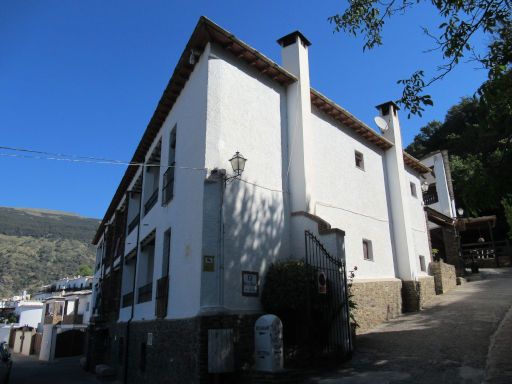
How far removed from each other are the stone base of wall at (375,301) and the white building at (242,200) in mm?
66

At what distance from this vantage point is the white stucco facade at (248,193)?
9.61m

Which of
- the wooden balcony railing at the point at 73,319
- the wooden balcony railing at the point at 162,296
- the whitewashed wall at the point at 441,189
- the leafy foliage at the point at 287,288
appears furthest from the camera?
the wooden balcony railing at the point at 73,319

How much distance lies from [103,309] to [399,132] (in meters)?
16.2

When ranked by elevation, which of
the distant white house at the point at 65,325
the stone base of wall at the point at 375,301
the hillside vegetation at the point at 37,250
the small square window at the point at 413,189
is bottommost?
the distant white house at the point at 65,325

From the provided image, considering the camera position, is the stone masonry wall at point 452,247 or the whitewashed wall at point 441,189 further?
the whitewashed wall at point 441,189

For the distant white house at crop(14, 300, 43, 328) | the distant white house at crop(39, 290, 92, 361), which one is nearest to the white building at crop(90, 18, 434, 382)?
the distant white house at crop(39, 290, 92, 361)

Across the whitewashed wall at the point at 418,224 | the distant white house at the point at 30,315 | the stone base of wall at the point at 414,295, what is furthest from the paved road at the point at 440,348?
the distant white house at the point at 30,315

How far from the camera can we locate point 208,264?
909 centimetres

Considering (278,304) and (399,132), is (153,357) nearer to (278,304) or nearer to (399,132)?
(278,304)

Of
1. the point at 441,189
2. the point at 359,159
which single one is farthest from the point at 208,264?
the point at 441,189

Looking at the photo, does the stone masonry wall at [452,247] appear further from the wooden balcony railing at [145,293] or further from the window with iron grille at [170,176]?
the window with iron grille at [170,176]

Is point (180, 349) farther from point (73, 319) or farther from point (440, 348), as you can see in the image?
point (73, 319)

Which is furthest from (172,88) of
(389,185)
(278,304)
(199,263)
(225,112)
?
(389,185)

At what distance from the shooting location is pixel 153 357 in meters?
11.0
